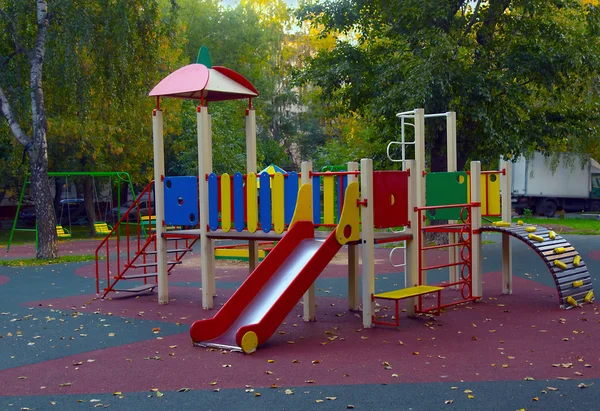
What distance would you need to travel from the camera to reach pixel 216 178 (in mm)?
10516

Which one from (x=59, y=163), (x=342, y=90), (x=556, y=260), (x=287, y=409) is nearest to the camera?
(x=287, y=409)

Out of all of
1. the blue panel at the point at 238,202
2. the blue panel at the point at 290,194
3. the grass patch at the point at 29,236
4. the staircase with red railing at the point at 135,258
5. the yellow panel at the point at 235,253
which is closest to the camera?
the blue panel at the point at 290,194

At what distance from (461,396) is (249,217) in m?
4.96

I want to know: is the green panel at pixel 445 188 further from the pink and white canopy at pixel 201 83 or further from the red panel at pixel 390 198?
the pink and white canopy at pixel 201 83

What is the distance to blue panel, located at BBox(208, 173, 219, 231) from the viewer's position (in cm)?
1055

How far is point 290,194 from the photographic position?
9.71m

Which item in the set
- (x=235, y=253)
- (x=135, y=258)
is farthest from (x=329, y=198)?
(x=235, y=253)

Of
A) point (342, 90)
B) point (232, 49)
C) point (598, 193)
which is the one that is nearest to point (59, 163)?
point (342, 90)

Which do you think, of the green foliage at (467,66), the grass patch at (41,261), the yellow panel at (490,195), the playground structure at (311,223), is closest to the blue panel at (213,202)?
the playground structure at (311,223)

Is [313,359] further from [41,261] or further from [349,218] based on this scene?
[41,261]

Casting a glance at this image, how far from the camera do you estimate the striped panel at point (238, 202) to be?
10234 millimetres

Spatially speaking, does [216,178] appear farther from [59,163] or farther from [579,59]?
[59,163]

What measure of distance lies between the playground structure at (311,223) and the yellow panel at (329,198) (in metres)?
0.01

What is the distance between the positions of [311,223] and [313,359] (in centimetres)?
241
